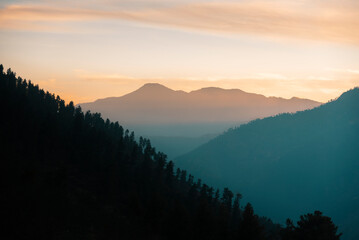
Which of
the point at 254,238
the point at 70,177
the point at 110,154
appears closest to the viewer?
the point at 254,238

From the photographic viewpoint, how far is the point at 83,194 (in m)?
99.5

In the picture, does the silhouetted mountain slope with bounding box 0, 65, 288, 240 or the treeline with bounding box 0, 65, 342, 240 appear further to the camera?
the silhouetted mountain slope with bounding box 0, 65, 288, 240

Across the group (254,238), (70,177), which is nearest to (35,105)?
(70,177)

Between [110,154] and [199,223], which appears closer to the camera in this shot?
[199,223]

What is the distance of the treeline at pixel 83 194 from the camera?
69375 millimetres

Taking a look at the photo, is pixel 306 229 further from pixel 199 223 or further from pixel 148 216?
pixel 148 216

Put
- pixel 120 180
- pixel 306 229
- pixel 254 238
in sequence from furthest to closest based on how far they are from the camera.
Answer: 1. pixel 120 180
2. pixel 254 238
3. pixel 306 229

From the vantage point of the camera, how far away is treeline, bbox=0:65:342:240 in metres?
69.4

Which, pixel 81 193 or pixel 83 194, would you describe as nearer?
pixel 83 194

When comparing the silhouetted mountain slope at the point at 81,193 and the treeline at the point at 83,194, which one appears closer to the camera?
the treeline at the point at 83,194

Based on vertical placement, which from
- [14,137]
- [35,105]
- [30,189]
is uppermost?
[35,105]

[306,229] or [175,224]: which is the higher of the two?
[306,229]

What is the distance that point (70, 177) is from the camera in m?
115

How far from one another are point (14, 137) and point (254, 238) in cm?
8932
